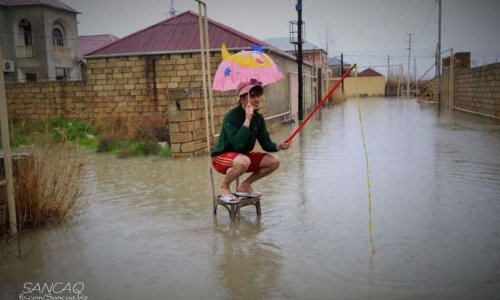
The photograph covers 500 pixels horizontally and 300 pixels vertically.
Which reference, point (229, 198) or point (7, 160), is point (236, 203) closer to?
point (229, 198)

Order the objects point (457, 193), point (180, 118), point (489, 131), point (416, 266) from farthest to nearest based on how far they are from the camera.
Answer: point (489, 131)
point (180, 118)
point (457, 193)
point (416, 266)

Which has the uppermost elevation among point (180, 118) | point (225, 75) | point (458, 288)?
point (225, 75)

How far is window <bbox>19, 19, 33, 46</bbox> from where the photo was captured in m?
30.2

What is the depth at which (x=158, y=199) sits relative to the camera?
19.3ft

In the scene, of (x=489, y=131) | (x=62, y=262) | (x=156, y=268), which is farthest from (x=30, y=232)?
(x=489, y=131)

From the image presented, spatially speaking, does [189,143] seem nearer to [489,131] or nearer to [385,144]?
[385,144]

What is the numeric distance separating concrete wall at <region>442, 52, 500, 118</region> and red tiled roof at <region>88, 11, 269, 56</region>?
903 centimetres

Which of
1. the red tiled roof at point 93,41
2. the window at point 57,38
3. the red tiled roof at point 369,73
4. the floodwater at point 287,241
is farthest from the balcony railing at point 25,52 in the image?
the red tiled roof at point 369,73

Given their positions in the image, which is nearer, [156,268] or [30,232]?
[156,268]

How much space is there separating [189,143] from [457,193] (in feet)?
17.9

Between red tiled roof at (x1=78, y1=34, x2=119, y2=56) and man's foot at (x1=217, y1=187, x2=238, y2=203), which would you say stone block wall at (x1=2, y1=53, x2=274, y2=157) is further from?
red tiled roof at (x1=78, y1=34, x2=119, y2=56)

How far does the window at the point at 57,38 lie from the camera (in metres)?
31.5

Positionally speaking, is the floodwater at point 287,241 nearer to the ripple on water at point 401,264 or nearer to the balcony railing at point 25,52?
the ripple on water at point 401,264

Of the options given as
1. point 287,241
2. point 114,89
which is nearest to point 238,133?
point 287,241
